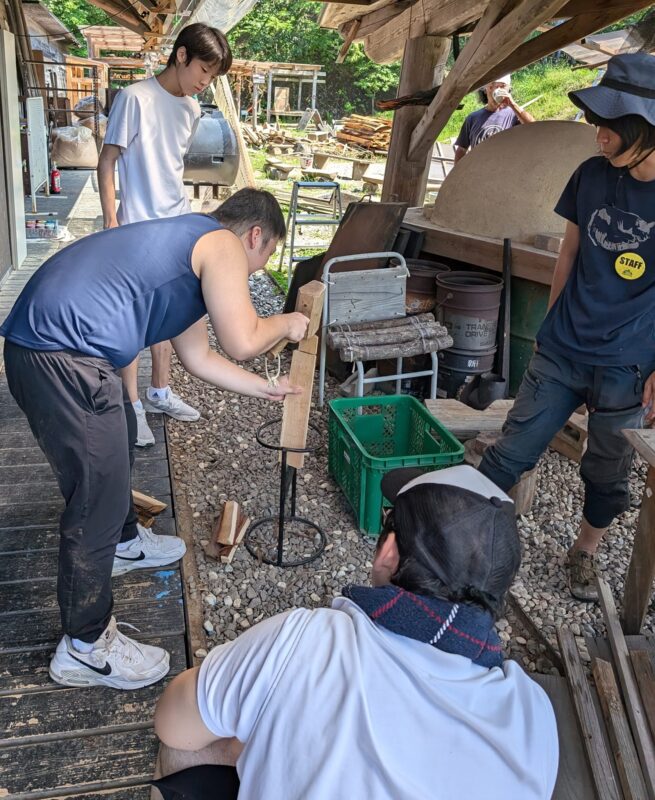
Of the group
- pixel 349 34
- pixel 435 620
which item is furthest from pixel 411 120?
pixel 435 620

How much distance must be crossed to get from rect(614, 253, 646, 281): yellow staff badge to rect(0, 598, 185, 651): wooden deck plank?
206 cm

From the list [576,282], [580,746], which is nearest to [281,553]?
[580,746]

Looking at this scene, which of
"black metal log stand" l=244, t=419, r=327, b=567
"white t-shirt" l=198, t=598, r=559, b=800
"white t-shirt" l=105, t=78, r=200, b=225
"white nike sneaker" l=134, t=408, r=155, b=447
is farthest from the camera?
"white nike sneaker" l=134, t=408, r=155, b=447

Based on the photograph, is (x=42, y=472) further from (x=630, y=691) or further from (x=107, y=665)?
(x=630, y=691)

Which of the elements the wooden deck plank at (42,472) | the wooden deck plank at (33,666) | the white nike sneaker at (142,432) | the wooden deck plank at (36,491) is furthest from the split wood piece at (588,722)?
the white nike sneaker at (142,432)

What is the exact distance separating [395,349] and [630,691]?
2.69 metres

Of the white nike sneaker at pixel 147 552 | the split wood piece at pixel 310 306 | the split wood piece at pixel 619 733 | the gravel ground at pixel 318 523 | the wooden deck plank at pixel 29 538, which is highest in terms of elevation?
the split wood piece at pixel 310 306

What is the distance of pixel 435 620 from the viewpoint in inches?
45.1

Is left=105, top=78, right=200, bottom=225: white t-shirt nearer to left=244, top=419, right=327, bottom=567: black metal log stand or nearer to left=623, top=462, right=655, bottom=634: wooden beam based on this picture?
left=244, top=419, right=327, bottom=567: black metal log stand

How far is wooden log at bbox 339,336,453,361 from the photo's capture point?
4465 millimetres

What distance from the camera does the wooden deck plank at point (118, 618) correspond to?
244 centimetres

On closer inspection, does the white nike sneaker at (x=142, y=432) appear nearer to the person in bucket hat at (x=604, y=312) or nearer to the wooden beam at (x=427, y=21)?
the person in bucket hat at (x=604, y=312)

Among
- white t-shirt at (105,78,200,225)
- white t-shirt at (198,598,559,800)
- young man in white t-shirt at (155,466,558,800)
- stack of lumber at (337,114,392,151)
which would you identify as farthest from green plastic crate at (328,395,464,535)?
stack of lumber at (337,114,392,151)

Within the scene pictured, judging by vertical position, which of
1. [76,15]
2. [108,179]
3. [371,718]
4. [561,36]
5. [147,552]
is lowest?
[147,552]
